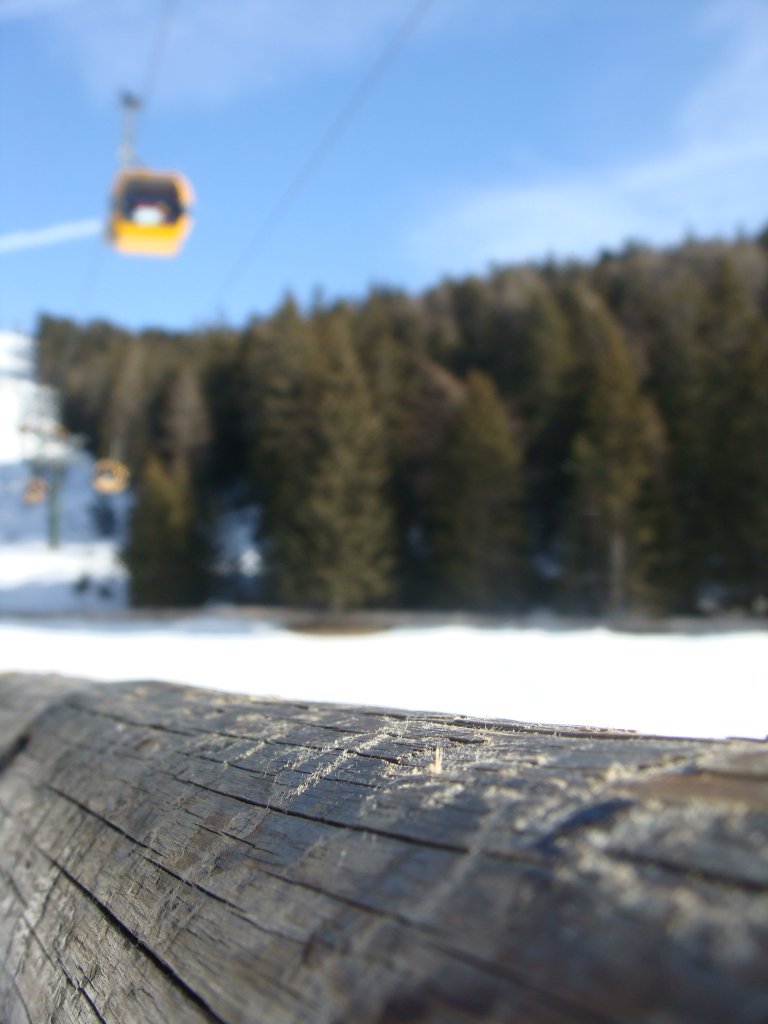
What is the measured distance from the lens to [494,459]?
115 feet

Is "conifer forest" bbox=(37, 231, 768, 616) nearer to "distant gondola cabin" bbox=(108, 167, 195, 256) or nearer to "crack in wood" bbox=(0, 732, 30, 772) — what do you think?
"distant gondola cabin" bbox=(108, 167, 195, 256)

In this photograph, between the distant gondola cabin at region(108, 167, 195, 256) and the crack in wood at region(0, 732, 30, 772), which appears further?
the distant gondola cabin at region(108, 167, 195, 256)

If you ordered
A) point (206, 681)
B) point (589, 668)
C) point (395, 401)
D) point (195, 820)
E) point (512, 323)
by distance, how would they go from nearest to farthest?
1. point (195, 820)
2. point (589, 668)
3. point (206, 681)
4. point (395, 401)
5. point (512, 323)

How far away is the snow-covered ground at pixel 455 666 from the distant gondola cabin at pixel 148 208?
14.0 feet

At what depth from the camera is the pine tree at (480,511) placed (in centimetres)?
3431

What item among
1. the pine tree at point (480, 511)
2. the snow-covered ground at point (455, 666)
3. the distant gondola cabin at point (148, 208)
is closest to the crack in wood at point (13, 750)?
the snow-covered ground at point (455, 666)

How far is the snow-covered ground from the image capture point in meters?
3.57

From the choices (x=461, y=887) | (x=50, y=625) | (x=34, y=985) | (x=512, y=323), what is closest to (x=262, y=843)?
(x=461, y=887)

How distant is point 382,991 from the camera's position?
1275 mm

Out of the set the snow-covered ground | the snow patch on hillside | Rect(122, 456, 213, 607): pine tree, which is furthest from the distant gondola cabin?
the snow patch on hillside

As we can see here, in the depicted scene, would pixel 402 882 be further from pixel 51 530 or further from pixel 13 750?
pixel 51 530

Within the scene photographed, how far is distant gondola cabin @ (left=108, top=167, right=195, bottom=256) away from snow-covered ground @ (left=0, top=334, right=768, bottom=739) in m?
4.27

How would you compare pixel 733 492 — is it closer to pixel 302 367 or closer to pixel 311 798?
pixel 302 367

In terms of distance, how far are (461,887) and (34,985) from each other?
1398mm
